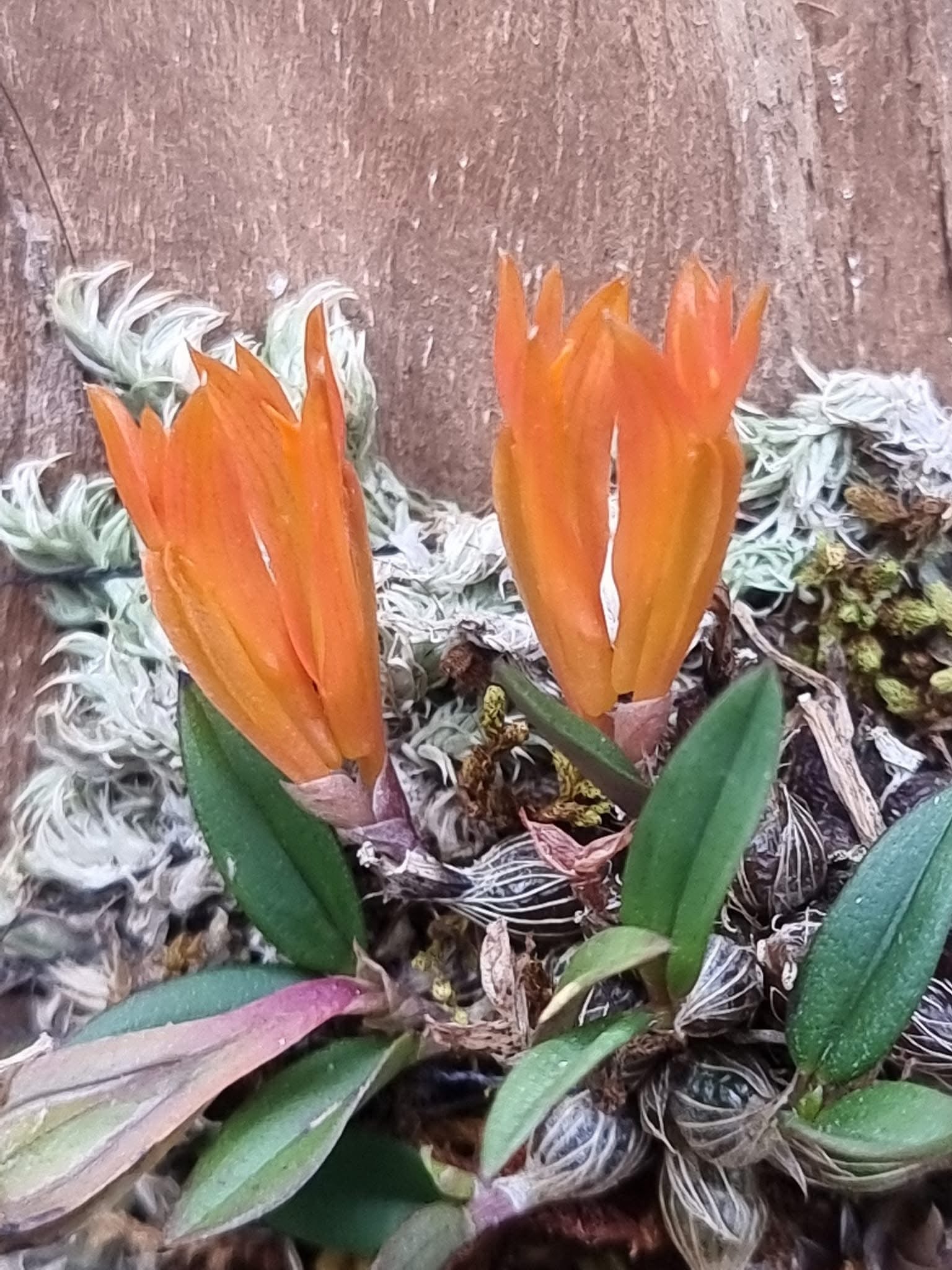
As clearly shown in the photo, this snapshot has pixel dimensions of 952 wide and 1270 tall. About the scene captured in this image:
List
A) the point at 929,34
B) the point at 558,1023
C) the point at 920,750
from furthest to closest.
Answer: the point at 929,34, the point at 920,750, the point at 558,1023

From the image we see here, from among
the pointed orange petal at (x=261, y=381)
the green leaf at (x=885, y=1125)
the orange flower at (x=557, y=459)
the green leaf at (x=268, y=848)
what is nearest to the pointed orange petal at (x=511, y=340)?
the orange flower at (x=557, y=459)

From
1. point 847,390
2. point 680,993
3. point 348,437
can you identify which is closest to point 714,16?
point 847,390

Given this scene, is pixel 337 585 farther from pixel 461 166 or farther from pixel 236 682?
pixel 461 166

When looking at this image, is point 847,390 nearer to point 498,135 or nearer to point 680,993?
point 498,135

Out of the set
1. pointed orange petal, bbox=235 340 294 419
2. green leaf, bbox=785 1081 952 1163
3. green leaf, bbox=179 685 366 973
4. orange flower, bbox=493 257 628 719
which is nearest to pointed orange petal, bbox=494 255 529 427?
orange flower, bbox=493 257 628 719

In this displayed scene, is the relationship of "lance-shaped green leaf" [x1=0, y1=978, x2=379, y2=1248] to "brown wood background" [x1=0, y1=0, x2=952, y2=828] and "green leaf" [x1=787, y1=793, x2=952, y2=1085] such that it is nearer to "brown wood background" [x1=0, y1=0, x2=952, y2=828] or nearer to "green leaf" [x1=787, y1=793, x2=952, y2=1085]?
"green leaf" [x1=787, y1=793, x2=952, y2=1085]

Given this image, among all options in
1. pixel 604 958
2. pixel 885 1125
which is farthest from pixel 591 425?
pixel 885 1125

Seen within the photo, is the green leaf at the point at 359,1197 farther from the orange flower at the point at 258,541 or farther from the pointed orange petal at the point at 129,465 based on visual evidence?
the pointed orange petal at the point at 129,465
